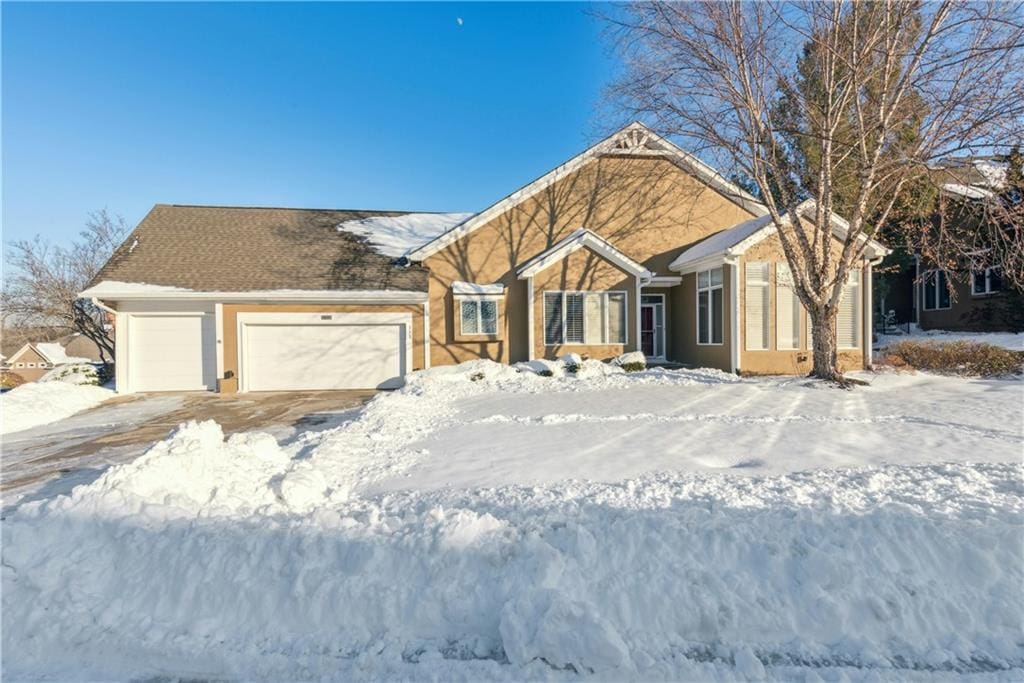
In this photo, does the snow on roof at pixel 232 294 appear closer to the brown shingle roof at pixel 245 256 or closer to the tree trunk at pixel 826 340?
the brown shingle roof at pixel 245 256

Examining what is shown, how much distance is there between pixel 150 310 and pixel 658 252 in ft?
51.5

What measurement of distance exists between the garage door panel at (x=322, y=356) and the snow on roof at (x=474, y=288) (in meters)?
2.11

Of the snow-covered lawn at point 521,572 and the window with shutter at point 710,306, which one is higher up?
the window with shutter at point 710,306

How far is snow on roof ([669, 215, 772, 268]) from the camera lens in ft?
42.3

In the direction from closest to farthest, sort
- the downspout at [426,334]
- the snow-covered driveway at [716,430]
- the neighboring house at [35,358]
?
the snow-covered driveway at [716,430], the downspout at [426,334], the neighboring house at [35,358]

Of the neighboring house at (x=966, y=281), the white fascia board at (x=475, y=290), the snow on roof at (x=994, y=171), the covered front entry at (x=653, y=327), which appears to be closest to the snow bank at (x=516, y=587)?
the neighboring house at (x=966, y=281)

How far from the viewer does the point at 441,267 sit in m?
14.7

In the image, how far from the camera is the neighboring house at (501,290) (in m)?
13.2

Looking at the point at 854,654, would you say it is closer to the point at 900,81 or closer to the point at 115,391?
the point at 900,81

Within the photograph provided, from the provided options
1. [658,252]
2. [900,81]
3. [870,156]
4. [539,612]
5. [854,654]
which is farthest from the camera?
[658,252]

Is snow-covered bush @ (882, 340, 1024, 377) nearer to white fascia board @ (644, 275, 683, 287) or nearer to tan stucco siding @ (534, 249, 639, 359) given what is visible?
white fascia board @ (644, 275, 683, 287)

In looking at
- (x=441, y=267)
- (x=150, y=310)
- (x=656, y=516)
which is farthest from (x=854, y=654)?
(x=150, y=310)

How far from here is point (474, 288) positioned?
47.8 ft

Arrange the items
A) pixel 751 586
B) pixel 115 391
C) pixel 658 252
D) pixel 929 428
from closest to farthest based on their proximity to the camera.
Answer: pixel 751 586
pixel 929 428
pixel 115 391
pixel 658 252
